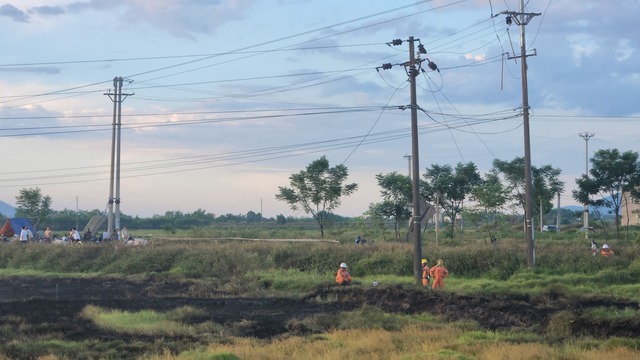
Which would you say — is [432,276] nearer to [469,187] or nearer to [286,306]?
[286,306]

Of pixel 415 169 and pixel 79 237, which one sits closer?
pixel 415 169

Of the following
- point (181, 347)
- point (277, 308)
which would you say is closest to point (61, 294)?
point (277, 308)

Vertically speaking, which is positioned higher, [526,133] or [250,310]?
[526,133]

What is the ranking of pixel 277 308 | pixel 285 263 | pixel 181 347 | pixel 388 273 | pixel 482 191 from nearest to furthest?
pixel 181 347 → pixel 277 308 → pixel 388 273 → pixel 285 263 → pixel 482 191

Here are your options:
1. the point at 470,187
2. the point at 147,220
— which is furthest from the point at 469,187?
the point at 147,220

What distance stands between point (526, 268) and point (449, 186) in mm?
27751

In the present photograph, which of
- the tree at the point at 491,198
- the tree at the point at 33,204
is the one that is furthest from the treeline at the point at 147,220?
the tree at the point at 491,198

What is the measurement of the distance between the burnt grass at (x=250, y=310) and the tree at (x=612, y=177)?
25439mm

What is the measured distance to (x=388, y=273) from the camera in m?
38.9

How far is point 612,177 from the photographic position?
51250 mm

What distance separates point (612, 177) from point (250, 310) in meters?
31.4

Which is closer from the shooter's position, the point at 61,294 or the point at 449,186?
the point at 61,294

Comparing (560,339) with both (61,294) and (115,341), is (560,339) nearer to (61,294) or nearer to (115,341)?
(115,341)

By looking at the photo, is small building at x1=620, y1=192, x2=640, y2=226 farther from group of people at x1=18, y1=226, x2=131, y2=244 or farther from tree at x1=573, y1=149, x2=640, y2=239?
group of people at x1=18, y1=226, x2=131, y2=244
